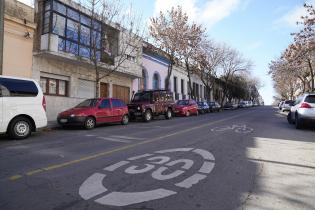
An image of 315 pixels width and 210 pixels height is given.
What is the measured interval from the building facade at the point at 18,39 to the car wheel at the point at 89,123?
18.9 ft

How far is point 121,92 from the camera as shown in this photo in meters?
28.0

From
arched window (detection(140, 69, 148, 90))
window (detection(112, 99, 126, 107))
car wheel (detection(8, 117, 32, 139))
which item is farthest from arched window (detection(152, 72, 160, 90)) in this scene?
car wheel (detection(8, 117, 32, 139))

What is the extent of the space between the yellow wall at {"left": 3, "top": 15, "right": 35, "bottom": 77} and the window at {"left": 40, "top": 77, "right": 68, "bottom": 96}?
147 cm

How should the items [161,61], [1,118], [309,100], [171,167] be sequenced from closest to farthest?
1. [171,167]
2. [1,118]
3. [309,100]
4. [161,61]

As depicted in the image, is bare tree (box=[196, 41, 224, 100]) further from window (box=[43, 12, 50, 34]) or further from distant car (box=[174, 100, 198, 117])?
window (box=[43, 12, 50, 34])

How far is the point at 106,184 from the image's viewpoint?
17.2ft

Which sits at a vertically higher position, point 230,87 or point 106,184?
point 230,87

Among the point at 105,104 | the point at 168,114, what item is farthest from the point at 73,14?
the point at 168,114

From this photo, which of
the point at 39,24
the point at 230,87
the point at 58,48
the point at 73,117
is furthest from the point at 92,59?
the point at 230,87

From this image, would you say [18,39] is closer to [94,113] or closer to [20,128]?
[94,113]

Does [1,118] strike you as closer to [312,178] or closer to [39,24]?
[312,178]

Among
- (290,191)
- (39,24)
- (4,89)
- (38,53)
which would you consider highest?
(39,24)

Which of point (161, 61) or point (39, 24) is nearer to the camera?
point (39, 24)

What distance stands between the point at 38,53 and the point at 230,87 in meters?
52.7
